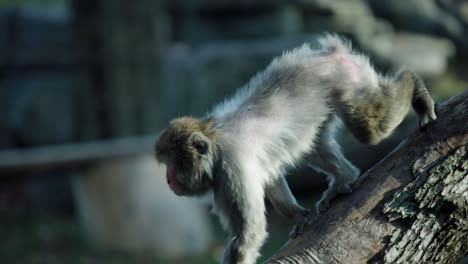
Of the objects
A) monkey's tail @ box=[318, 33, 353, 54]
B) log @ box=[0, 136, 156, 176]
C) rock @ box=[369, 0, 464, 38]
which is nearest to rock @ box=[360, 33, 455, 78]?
rock @ box=[369, 0, 464, 38]

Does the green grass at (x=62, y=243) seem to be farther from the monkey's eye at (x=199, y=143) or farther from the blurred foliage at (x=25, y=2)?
the monkey's eye at (x=199, y=143)

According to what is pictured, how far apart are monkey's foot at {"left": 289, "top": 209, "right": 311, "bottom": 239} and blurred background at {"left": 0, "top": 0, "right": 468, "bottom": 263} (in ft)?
10.7

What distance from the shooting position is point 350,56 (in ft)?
16.3

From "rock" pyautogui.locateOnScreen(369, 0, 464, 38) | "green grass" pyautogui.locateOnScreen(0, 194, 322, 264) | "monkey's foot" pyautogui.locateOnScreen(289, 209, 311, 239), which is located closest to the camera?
"monkey's foot" pyautogui.locateOnScreen(289, 209, 311, 239)

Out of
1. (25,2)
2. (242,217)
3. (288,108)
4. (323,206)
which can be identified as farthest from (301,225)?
(25,2)

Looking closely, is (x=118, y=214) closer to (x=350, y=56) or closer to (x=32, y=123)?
(x=32, y=123)

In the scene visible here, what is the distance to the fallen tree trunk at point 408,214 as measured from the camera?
12.9 feet

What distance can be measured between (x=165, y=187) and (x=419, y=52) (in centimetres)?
473

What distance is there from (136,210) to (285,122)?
15.7 feet

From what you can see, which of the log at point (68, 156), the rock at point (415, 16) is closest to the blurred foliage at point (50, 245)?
the log at point (68, 156)

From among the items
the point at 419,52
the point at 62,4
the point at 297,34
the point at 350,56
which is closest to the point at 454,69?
the point at 419,52

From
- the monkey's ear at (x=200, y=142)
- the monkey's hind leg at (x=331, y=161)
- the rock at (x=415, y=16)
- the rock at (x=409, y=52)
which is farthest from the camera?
the rock at (x=415, y=16)

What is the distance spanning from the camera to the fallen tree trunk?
392 cm

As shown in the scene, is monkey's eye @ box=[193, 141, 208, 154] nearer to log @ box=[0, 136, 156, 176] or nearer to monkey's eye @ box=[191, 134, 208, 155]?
monkey's eye @ box=[191, 134, 208, 155]
